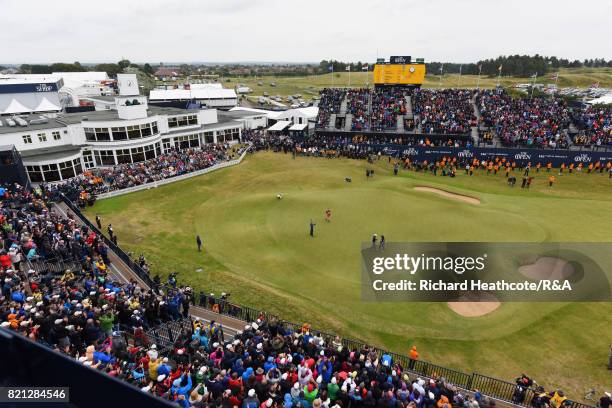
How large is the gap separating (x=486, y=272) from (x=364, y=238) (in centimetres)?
912

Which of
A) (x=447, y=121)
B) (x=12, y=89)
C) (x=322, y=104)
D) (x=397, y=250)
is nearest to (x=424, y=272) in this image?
(x=397, y=250)

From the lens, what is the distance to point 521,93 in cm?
10781

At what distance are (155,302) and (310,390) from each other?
9439 mm

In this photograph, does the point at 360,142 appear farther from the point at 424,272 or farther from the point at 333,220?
the point at 424,272

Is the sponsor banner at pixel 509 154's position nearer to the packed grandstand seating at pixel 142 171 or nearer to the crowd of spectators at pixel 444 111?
the crowd of spectators at pixel 444 111

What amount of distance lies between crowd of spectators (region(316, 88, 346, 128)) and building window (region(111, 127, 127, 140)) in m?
31.1

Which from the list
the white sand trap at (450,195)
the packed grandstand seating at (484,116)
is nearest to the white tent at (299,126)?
the packed grandstand seating at (484,116)

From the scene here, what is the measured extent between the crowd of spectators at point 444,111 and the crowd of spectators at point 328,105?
14226 millimetres

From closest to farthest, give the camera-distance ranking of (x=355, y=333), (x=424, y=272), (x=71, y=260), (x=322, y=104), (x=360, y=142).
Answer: (x=355, y=333) < (x=71, y=260) < (x=424, y=272) < (x=360, y=142) < (x=322, y=104)

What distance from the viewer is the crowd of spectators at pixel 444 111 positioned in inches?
2338

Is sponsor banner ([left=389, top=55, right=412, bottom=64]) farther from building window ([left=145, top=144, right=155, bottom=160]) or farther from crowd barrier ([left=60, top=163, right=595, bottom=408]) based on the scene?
crowd barrier ([left=60, top=163, right=595, bottom=408])

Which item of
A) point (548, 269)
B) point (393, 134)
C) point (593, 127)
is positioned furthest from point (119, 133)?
point (593, 127)

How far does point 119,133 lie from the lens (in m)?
49.2

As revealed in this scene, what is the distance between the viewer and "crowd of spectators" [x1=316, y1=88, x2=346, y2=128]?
66.2 m
